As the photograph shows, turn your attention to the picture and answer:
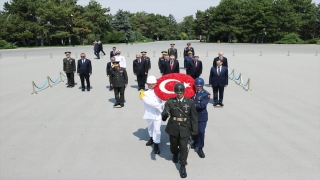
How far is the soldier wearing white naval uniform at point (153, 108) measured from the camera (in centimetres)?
567

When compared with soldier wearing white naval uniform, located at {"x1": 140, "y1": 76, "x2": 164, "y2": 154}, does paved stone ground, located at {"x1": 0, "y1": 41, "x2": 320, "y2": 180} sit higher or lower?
lower

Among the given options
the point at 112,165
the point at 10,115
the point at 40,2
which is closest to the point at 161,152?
the point at 112,165

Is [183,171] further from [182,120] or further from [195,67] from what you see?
[195,67]

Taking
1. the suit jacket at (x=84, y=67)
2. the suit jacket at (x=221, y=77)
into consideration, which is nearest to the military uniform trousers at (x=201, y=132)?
the suit jacket at (x=221, y=77)

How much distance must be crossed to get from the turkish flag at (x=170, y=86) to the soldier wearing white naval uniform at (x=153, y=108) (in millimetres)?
165

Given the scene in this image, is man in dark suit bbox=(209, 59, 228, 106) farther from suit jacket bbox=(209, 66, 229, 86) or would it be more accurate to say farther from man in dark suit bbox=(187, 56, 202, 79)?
man in dark suit bbox=(187, 56, 202, 79)

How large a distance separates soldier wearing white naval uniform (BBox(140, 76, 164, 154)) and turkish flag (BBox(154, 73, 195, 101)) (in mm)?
165

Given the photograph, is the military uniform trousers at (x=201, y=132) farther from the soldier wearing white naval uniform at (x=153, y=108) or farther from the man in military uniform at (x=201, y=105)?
the soldier wearing white naval uniform at (x=153, y=108)

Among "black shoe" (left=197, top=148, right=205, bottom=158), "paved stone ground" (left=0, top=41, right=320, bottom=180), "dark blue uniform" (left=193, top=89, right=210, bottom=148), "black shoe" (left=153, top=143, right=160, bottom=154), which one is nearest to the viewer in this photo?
"paved stone ground" (left=0, top=41, right=320, bottom=180)

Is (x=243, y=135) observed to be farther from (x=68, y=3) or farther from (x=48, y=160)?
(x=68, y=3)

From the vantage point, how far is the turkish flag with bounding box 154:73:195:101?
5.47m

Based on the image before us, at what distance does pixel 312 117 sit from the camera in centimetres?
816

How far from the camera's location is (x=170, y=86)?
5.64 meters

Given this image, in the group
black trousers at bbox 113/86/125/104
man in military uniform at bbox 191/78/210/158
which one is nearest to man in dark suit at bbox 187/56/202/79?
black trousers at bbox 113/86/125/104
